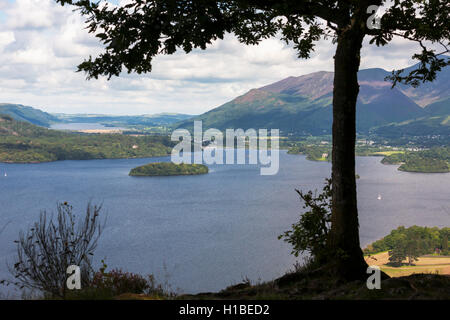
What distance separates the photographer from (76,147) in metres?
178

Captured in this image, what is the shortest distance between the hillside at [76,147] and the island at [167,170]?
150ft

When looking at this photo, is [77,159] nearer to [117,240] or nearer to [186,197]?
[186,197]

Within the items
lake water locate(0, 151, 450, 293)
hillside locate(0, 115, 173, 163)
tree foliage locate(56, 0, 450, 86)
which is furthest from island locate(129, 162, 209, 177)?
tree foliage locate(56, 0, 450, 86)

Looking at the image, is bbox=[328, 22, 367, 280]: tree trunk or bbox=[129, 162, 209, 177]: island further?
bbox=[129, 162, 209, 177]: island

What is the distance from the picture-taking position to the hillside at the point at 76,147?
165500 millimetres

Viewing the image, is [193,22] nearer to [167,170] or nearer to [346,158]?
[346,158]

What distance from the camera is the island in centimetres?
12489

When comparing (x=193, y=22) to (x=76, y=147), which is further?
(x=76, y=147)

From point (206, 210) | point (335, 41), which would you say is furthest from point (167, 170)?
point (335, 41)

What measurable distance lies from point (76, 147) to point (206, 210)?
113 metres

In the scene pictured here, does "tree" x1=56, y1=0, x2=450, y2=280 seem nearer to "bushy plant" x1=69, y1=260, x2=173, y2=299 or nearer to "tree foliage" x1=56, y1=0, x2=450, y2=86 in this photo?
"tree foliage" x1=56, y1=0, x2=450, y2=86

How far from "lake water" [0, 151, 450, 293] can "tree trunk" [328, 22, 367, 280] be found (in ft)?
56.4

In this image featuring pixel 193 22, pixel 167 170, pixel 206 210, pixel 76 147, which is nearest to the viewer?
pixel 193 22

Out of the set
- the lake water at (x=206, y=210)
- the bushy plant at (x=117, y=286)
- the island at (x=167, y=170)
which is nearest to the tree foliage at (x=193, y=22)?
the bushy plant at (x=117, y=286)
